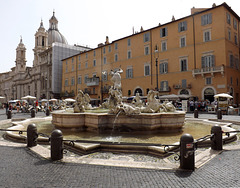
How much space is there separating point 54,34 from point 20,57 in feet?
69.2

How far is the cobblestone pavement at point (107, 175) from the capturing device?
3334 mm

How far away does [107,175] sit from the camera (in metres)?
3.69

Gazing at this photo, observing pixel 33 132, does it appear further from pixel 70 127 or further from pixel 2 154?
pixel 70 127

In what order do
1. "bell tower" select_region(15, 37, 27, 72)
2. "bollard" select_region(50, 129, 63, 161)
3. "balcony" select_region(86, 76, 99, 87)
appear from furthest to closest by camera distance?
"bell tower" select_region(15, 37, 27, 72), "balcony" select_region(86, 76, 99, 87), "bollard" select_region(50, 129, 63, 161)

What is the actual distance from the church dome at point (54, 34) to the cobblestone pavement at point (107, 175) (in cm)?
7172

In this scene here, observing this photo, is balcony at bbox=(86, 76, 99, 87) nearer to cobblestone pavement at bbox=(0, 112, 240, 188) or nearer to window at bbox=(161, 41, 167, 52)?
window at bbox=(161, 41, 167, 52)

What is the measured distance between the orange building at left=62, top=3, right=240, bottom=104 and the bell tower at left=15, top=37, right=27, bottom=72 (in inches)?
2242

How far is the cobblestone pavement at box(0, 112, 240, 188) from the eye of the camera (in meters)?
3.33

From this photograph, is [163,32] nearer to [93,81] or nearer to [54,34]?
[93,81]

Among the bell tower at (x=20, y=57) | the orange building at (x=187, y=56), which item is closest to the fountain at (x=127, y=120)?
the orange building at (x=187, y=56)

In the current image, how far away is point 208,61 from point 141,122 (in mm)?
22486

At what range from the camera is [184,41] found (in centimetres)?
2883

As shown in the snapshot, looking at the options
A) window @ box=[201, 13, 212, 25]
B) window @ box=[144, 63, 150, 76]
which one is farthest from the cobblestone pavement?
window @ box=[144, 63, 150, 76]

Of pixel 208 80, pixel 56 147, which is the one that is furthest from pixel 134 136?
pixel 208 80
